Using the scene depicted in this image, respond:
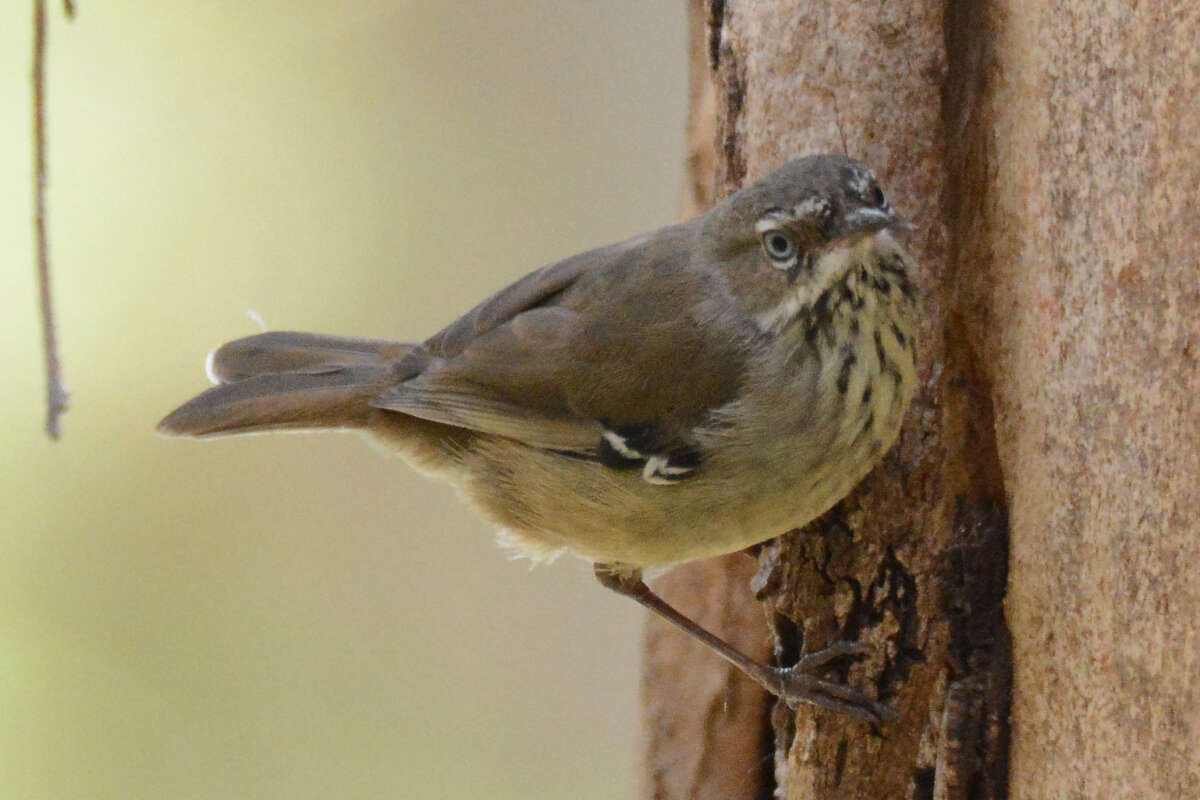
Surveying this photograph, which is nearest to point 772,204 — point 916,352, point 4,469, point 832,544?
point 916,352

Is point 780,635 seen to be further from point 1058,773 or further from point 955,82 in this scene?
point 955,82

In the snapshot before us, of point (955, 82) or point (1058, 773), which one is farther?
point (955, 82)

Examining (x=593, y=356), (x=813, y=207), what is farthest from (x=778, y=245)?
(x=593, y=356)

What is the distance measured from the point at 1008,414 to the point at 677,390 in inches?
31.2

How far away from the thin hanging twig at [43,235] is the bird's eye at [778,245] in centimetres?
162

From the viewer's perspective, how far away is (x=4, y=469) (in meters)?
6.77

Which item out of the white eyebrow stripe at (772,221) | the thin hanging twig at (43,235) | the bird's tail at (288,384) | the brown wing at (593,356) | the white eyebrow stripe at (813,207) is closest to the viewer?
the thin hanging twig at (43,235)

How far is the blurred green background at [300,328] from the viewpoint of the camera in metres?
6.67

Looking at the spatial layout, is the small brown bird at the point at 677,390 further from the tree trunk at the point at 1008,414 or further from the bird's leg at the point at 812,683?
the tree trunk at the point at 1008,414

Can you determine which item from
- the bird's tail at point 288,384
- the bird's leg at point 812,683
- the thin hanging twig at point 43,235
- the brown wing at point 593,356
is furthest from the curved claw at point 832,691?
the thin hanging twig at point 43,235

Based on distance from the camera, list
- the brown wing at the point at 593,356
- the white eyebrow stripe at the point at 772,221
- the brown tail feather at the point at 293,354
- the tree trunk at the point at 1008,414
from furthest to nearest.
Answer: the brown tail feather at the point at 293,354 < the brown wing at the point at 593,356 < the white eyebrow stripe at the point at 772,221 < the tree trunk at the point at 1008,414

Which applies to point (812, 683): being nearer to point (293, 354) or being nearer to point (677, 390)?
point (677, 390)

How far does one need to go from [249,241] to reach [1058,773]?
5363mm

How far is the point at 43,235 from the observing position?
108 inches
